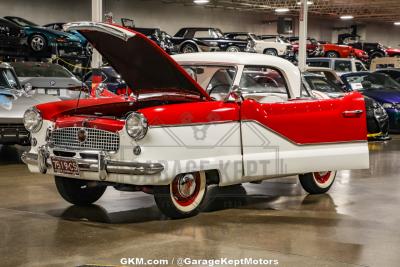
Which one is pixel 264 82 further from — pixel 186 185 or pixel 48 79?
pixel 48 79

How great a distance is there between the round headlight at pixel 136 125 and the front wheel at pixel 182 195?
1.88 feet

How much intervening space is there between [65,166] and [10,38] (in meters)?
12.2

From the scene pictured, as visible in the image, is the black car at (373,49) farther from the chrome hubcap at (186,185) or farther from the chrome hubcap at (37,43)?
the chrome hubcap at (186,185)

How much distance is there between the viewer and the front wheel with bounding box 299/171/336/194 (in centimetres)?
742

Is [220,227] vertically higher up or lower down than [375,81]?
lower down

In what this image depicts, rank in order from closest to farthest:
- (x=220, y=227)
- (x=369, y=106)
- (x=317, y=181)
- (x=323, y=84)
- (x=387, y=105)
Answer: (x=220, y=227) → (x=317, y=181) → (x=369, y=106) → (x=323, y=84) → (x=387, y=105)

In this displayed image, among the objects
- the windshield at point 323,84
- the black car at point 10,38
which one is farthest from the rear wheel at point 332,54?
the windshield at point 323,84

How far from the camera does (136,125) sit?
5574mm

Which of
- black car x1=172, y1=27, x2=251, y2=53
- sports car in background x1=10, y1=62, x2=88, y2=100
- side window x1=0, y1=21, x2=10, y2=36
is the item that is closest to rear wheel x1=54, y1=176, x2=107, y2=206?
sports car in background x1=10, y1=62, x2=88, y2=100

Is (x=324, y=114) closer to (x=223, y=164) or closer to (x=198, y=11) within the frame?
(x=223, y=164)

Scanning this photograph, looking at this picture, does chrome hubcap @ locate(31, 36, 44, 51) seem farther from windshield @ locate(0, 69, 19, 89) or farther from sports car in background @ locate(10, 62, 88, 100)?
windshield @ locate(0, 69, 19, 89)

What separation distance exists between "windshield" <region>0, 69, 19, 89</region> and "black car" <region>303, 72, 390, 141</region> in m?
5.73

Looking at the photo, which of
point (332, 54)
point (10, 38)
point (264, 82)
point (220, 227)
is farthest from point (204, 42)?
point (220, 227)

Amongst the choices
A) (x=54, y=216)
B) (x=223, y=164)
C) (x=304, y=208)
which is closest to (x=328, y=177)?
(x=304, y=208)
